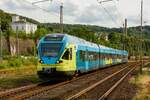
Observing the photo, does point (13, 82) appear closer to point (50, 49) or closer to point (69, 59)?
point (50, 49)

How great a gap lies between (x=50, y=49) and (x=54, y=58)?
828 mm

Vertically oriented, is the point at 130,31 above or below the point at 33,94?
above

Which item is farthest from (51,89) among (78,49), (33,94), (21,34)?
(21,34)

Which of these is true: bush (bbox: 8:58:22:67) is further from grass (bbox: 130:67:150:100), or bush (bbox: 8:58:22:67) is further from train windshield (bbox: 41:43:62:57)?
train windshield (bbox: 41:43:62:57)

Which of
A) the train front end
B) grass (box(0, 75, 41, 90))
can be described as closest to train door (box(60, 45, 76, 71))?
the train front end

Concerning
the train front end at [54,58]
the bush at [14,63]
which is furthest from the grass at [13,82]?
the bush at [14,63]

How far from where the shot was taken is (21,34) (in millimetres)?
108062

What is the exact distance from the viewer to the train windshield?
2598 centimetres

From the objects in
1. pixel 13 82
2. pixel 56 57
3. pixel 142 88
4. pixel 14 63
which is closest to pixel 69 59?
pixel 56 57

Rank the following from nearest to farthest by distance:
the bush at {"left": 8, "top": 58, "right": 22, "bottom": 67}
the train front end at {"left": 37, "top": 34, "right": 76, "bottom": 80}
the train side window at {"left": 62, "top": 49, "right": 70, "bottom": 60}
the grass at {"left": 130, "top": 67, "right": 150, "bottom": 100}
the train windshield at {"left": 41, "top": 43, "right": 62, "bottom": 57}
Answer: the grass at {"left": 130, "top": 67, "right": 150, "bottom": 100}
the train front end at {"left": 37, "top": 34, "right": 76, "bottom": 80}
the train windshield at {"left": 41, "top": 43, "right": 62, "bottom": 57}
the train side window at {"left": 62, "top": 49, "right": 70, "bottom": 60}
the bush at {"left": 8, "top": 58, "right": 22, "bottom": 67}

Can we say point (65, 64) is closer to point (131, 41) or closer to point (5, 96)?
point (5, 96)

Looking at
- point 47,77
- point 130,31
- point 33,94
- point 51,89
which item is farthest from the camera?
point 130,31

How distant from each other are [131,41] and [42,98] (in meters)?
134

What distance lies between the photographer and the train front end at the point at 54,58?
2558 centimetres
